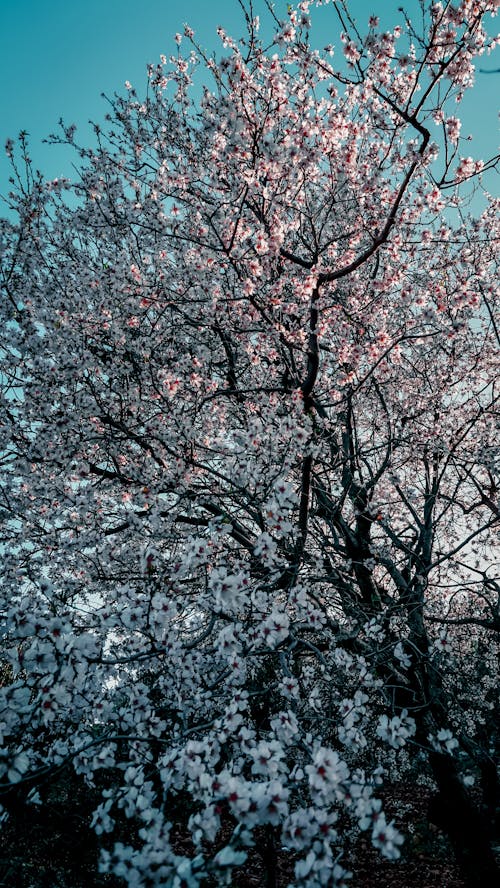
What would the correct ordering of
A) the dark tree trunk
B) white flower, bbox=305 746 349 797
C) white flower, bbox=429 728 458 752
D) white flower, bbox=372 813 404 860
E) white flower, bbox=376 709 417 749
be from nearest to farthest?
white flower, bbox=372 813 404 860 → white flower, bbox=305 746 349 797 → white flower, bbox=376 709 417 749 → white flower, bbox=429 728 458 752 → the dark tree trunk

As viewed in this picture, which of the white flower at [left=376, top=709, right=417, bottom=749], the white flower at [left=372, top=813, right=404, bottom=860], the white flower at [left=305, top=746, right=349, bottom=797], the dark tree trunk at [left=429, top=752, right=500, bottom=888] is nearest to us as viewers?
the white flower at [left=372, top=813, right=404, bottom=860]

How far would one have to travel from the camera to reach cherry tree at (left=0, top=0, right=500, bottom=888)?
11.1 feet

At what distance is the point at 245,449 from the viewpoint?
5246 mm

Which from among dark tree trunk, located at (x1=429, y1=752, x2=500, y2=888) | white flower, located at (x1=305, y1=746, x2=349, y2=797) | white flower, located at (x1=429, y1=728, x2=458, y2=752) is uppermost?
white flower, located at (x1=429, y1=728, x2=458, y2=752)

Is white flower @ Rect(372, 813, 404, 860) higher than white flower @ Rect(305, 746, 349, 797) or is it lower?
lower

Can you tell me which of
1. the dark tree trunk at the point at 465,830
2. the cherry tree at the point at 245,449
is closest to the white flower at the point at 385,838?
the cherry tree at the point at 245,449

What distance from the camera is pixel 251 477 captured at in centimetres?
498

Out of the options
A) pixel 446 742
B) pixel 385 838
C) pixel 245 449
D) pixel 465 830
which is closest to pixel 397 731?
pixel 446 742

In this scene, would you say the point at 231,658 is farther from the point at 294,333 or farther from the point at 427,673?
the point at 294,333

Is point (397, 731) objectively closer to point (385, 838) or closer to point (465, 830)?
point (385, 838)

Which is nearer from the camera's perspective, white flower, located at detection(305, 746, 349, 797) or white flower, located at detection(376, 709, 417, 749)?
white flower, located at detection(305, 746, 349, 797)

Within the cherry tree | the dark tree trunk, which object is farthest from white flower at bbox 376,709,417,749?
the dark tree trunk

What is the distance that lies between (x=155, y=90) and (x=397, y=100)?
4.74 m

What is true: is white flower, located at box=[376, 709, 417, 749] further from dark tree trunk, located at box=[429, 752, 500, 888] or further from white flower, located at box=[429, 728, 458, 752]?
dark tree trunk, located at box=[429, 752, 500, 888]
